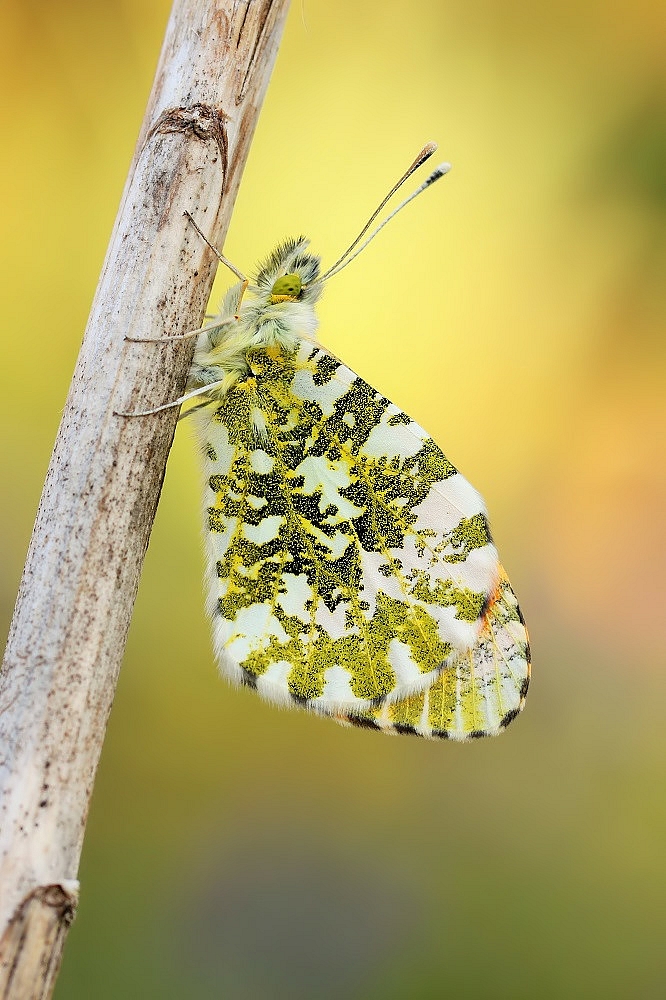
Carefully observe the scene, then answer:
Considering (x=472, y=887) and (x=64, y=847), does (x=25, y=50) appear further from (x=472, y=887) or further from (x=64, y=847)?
(x=472, y=887)

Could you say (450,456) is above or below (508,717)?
above

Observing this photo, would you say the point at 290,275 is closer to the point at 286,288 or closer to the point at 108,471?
the point at 286,288

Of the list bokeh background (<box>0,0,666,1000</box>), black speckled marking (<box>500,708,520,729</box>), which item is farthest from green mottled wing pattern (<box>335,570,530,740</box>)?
bokeh background (<box>0,0,666,1000</box>)

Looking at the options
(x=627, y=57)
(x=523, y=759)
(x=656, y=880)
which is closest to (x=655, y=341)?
(x=627, y=57)

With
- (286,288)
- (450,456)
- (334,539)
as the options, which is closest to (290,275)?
(286,288)

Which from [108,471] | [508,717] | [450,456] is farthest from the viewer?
[450,456]

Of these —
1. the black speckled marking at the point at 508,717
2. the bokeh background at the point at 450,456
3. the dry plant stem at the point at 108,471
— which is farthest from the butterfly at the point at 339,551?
the bokeh background at the point at 450,456

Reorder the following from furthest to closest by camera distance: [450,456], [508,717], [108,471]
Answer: [450,456], [508,717], [108,471]
